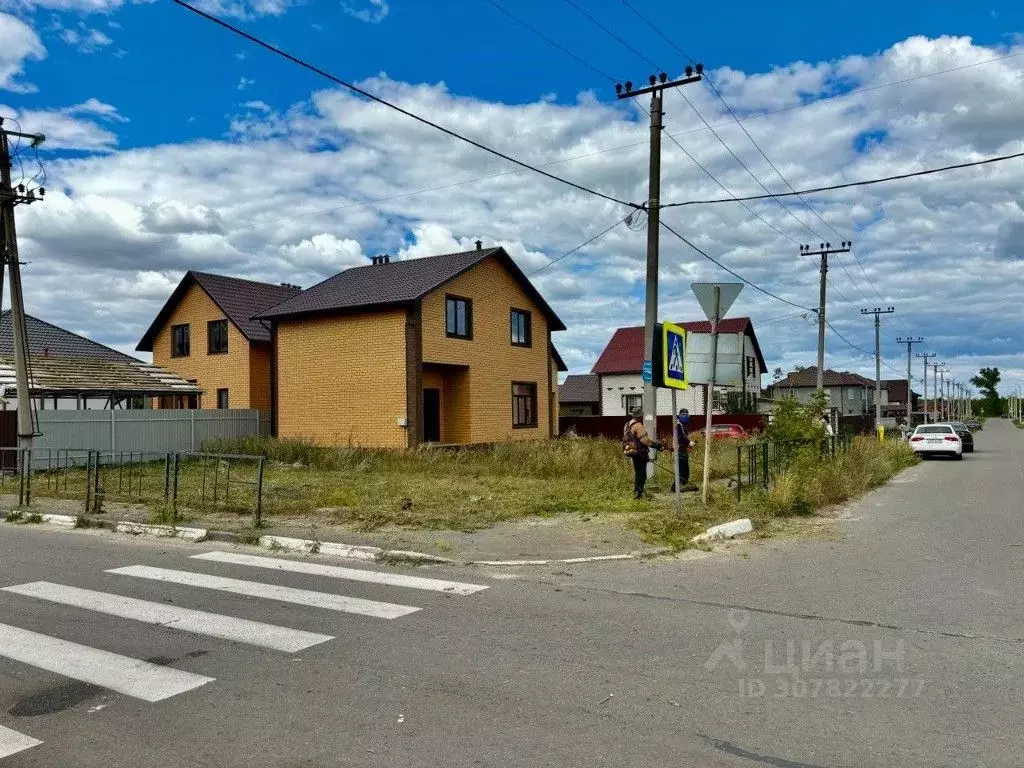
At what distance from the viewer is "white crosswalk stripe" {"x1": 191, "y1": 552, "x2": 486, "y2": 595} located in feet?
25.9

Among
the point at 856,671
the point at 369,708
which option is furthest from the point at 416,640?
the point at 856,671

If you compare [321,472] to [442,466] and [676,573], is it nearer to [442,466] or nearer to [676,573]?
[442,466]

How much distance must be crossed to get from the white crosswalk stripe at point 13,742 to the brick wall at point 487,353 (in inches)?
875

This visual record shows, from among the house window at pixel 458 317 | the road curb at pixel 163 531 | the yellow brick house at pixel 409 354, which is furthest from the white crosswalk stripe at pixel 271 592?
the house window at pixel 458 317

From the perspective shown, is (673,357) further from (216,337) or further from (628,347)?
(628,347)

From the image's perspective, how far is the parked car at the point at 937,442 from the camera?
3247cm

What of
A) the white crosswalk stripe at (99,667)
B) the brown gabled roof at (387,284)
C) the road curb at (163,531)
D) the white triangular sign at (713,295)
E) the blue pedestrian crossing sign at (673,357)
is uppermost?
the brown gabled roof at (387,284)

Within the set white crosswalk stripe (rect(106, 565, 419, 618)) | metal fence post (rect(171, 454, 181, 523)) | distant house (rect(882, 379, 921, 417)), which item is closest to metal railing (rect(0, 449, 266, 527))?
metal fence post (rect(171, 454, 181, 523))

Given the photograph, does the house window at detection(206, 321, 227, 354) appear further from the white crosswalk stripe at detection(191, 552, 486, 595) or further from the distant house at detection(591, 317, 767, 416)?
the distant house at detection(591, 317, 767, 416)

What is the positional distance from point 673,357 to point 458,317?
17021 mm

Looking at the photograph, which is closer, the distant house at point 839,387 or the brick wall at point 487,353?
the brick wall at point 487,353

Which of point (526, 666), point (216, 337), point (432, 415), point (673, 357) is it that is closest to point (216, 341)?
point (216, 337)

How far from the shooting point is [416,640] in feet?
19.7

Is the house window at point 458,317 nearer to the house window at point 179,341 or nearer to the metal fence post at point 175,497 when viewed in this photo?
the house window at point 179,341
